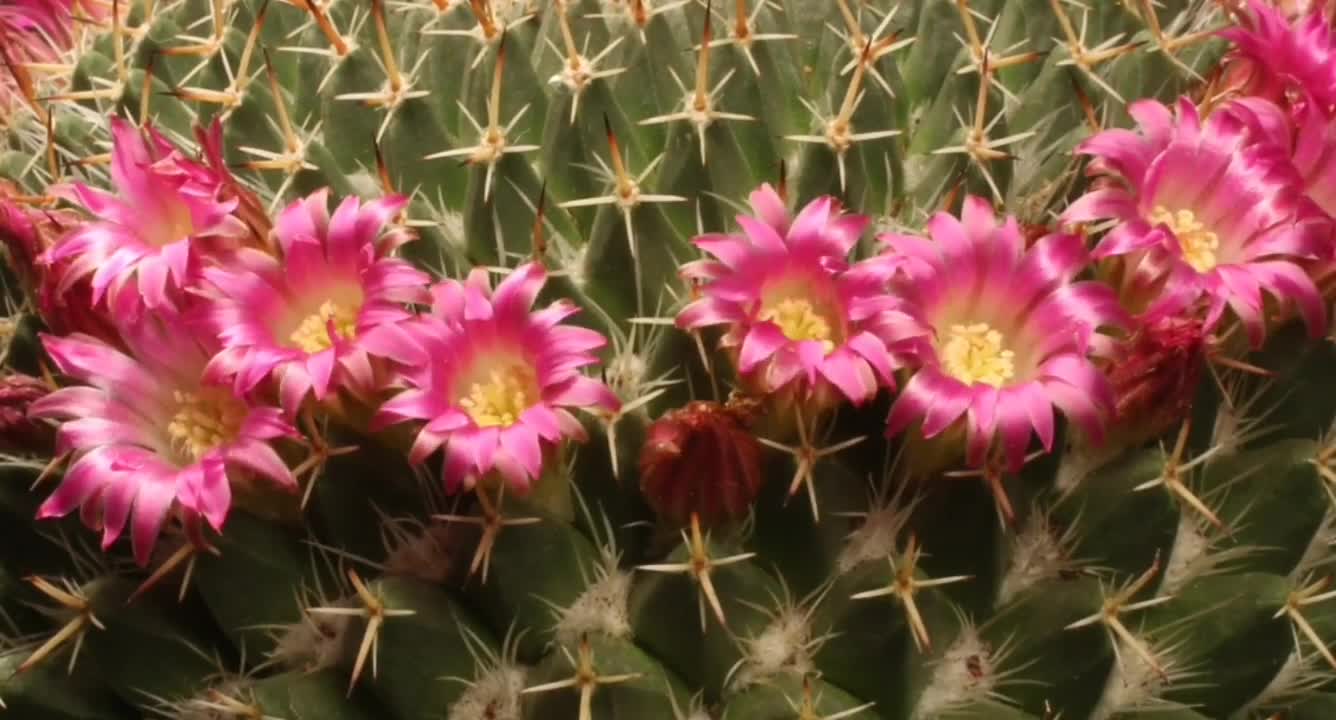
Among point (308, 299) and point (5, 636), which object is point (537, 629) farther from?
point (5, 636)

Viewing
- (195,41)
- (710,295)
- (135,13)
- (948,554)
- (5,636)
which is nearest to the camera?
(710,295)

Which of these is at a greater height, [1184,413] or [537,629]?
[1184,413]

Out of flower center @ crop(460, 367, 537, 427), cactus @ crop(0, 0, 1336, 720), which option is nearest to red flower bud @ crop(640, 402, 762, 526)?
cactus @ crop(0, 0, 1336, 720)

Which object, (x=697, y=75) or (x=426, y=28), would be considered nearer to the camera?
(x=697, y=75)

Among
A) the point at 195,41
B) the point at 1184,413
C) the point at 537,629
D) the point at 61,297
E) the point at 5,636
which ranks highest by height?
the point at 195,41

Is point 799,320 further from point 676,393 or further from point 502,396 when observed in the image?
point 502,396

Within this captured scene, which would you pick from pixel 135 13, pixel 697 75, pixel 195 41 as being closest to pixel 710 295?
pixel 697 75

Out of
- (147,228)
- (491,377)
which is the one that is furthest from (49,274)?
(491,377)
